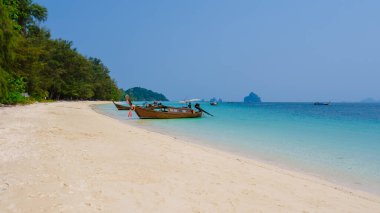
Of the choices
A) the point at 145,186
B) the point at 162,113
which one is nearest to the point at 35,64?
the point at 162,113

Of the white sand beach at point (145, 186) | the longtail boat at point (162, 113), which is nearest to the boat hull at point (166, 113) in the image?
the longtail boat at point (162, 113)

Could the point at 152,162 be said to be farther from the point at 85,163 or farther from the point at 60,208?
the point at 60,208

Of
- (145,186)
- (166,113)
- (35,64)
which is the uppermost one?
(35,64)

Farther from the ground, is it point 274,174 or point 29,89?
point 29,89

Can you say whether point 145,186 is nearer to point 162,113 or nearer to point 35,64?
point 162,113

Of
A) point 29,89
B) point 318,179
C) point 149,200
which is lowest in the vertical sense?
point 318,179

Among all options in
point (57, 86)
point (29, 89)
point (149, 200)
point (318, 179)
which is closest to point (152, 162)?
point (149, 200)

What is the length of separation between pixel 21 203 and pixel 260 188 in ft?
14.3

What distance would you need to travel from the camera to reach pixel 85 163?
6684 mm

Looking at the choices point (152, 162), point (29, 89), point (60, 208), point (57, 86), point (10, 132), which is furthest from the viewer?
point (57, 86)

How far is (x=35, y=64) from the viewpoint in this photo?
32.3m

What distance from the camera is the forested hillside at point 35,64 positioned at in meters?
24.4

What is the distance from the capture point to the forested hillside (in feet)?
80.2

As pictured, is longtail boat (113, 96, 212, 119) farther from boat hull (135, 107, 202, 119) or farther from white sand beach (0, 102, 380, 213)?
white sand beach (0, 102, 380, 213)
